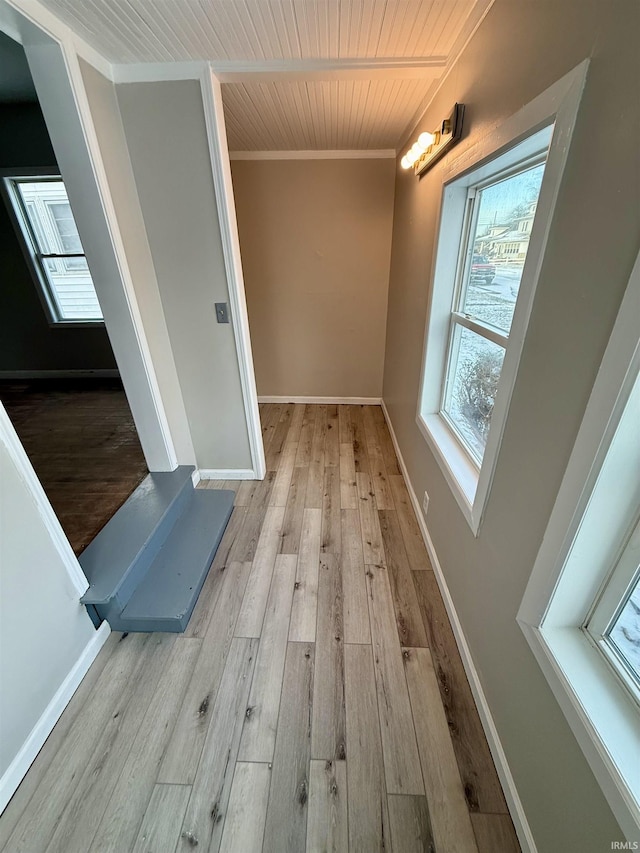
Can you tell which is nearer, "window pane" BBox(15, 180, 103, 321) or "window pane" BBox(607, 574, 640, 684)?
"window pane" BBox(607, 574, 640, 684)

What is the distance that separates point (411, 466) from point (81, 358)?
4038 millimetres

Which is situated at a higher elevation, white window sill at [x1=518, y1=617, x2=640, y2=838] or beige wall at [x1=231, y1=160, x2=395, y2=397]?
beige wall at [x1=231, y1=160, x2=395, y2=397]

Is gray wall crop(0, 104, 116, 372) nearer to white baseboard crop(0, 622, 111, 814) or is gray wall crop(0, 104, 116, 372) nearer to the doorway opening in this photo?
the doorway opening

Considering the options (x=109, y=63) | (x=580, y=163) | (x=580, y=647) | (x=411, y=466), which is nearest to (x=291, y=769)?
(x=580, y=647)

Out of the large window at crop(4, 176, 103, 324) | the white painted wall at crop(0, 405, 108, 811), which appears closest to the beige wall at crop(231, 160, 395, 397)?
the large window at crop(4, 176, 103, 324)

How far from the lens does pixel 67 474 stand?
221 centimetres

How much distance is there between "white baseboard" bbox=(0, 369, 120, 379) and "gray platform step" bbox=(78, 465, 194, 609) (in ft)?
8.26

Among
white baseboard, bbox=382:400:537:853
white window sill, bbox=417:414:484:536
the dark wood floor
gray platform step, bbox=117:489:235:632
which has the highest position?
white window sill, bbox=417:414:484:536

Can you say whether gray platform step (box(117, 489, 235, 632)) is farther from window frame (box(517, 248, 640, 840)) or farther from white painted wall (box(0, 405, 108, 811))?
window frame (box(517, 248, 640, 840))

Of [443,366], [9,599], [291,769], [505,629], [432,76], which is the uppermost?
[432,76]

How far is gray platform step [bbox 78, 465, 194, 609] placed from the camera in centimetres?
145

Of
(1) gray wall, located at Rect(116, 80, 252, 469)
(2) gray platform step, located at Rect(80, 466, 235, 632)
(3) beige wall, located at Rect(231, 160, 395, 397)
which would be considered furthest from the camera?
(3) beige wall, located at Rect(231, 160, 395, 397)

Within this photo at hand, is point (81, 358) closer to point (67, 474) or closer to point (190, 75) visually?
point (67, 474)

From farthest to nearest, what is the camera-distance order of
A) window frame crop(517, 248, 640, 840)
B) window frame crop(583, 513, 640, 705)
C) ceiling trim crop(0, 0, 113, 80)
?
1. ceiling trim crop(0, 0, 113, 80)
2. window frame crop(583, 513, 640, 705)
3. window frame crop(517, 248, 640, 840)
